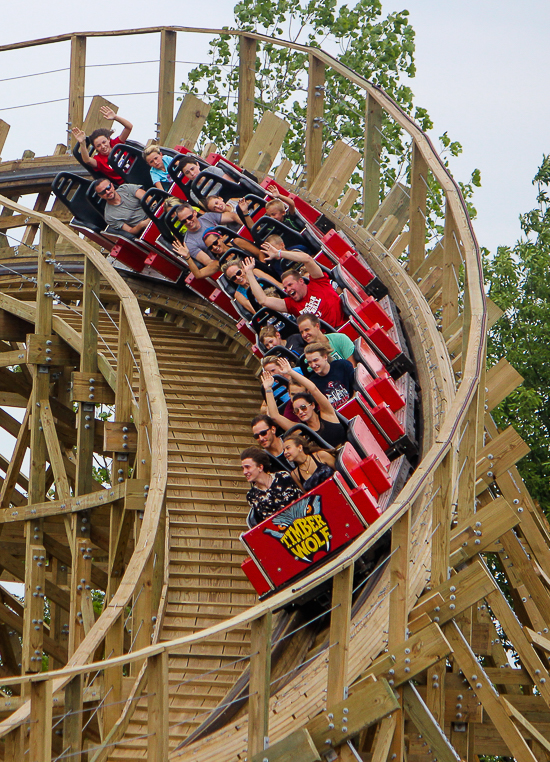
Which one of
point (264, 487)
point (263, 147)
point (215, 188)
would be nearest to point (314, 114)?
point (263, 147)

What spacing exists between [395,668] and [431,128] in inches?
637

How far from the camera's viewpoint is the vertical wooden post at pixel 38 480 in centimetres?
777

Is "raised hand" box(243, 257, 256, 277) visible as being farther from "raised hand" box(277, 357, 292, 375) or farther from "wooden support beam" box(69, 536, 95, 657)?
"wooden support beam" box(69, 536, 95, 657)

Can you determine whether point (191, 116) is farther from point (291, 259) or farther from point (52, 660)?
point (52, 660)

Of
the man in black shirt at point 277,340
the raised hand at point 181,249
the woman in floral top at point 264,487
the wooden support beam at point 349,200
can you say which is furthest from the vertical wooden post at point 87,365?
the wooden support beam at point 349,200

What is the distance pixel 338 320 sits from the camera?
7359mm

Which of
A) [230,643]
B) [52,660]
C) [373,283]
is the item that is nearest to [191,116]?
[373,283]

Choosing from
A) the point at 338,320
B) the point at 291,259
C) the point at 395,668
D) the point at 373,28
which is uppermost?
the point at 373,28

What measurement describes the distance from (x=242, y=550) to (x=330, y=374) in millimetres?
1149

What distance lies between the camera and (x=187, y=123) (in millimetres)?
10820

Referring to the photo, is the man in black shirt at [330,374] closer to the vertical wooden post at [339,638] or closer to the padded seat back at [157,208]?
the vertical wooden post at [339,638]

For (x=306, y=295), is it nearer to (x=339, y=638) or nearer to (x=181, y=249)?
(x=181, y=249)

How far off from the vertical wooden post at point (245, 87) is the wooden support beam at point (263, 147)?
226 millimetres

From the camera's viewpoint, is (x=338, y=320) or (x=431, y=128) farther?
(x=431, y=128)
